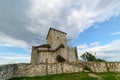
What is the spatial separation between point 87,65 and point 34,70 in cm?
1181

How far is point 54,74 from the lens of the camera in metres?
27.6

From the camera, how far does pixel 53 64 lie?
2858 cm

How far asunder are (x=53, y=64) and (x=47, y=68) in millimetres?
1512

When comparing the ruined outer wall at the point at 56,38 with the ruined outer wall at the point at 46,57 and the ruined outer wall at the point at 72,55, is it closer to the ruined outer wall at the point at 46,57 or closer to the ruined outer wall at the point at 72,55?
the ruined outer wall at the point at 46,57

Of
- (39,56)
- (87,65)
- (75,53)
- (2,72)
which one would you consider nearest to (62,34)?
(75,53)

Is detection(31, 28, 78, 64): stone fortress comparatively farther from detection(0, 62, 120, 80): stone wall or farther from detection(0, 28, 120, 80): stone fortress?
detection(0, 62, 120, 80): stone wall

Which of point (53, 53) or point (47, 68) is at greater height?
point (53, 53)

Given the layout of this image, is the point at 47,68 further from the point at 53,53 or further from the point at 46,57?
the point at 53,53

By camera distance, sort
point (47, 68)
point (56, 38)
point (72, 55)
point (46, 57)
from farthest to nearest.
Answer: point (56, 38), point (72, 55), point (46, 57), point (47, 68)

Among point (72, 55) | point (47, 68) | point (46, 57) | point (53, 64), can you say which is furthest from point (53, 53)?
point (47, 68)

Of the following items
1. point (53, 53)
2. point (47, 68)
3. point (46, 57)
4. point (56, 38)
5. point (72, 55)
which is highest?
point (56, 38)

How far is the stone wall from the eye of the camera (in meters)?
25.3

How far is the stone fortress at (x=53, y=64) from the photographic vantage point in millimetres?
26547

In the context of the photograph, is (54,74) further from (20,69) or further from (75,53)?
(75,53)
